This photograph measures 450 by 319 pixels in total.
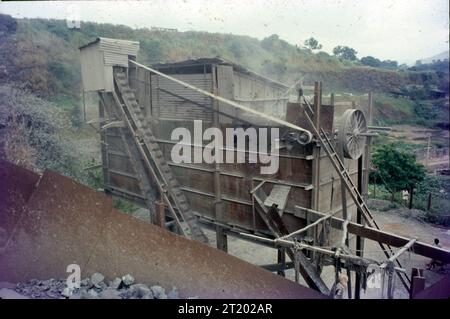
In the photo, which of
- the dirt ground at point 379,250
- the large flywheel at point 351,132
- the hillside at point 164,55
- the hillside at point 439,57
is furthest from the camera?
the hillside at point 164,55

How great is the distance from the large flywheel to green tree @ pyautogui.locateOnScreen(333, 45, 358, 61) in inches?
978

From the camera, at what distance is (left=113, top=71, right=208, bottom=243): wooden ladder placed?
7684mm

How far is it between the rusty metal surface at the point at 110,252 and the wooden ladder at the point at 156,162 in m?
3.21

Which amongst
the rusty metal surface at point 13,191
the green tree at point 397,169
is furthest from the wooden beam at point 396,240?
the green tree at point 397,169

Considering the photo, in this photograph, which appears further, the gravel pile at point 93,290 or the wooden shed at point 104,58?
the wooden shed at point 104,58

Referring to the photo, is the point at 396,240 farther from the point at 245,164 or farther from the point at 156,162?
A: the point at 156,162

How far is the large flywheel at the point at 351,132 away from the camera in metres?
5.42

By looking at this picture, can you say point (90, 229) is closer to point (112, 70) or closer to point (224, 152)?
point (224, 152)

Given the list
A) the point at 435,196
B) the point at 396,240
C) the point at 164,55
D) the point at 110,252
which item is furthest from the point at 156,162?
the point at 164,55

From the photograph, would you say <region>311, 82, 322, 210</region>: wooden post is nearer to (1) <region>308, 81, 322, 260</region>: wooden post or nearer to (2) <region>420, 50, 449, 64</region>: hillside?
(1) <region>308, 81, 322, 260</region>: wooden post

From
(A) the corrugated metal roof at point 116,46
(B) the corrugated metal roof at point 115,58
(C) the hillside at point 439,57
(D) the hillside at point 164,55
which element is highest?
(D) the hillside at point 164,55

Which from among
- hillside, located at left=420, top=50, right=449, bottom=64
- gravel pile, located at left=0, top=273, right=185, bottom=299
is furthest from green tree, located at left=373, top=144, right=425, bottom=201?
gravel pile, located at left=0, top=273, right=185, bottom=299

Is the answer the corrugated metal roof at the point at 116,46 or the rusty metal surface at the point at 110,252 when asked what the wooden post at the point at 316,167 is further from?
the corrugated metal roof at the point at 116,46

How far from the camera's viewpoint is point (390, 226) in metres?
10.6
